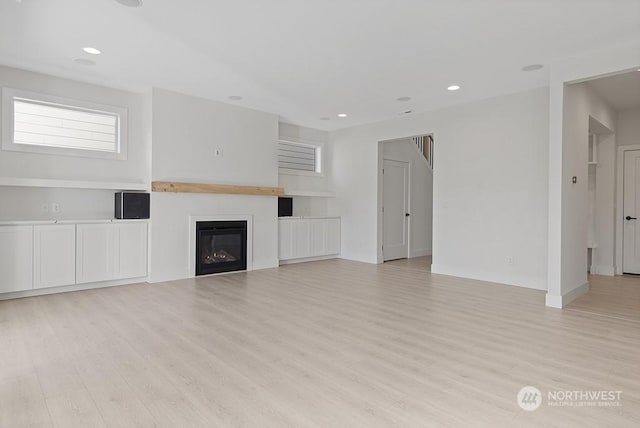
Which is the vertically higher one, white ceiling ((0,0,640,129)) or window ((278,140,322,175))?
white ceiling ((0,0,640,129))

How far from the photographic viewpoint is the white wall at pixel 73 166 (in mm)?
4621

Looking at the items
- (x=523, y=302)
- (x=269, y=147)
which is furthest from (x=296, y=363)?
(x=269, y=147)

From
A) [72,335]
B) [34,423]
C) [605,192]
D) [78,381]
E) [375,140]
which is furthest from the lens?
[375,140]

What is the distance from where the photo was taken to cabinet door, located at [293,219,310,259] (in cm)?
720

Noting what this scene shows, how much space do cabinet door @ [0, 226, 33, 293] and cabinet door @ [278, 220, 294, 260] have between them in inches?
146

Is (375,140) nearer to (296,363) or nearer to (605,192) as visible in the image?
(605,192)

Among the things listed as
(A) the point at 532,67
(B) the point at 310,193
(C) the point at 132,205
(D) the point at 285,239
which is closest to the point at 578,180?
(A) the point at 532,67

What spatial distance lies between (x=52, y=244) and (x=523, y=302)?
5.60m

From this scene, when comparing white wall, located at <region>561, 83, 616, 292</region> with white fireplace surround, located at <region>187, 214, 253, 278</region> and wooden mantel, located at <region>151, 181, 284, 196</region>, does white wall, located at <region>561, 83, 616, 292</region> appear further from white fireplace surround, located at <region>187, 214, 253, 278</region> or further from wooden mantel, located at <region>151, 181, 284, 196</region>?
white fireplace surround, located at <region>187, 214, 253, 278</region>

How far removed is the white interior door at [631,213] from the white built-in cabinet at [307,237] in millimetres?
5004

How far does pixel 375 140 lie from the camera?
24.0ft

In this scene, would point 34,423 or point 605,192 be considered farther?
point 605,192

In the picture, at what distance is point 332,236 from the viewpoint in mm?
7848

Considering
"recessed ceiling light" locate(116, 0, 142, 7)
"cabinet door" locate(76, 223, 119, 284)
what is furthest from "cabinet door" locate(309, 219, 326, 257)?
"recessed ceiling light" locate(116, 0, 142, 7)
